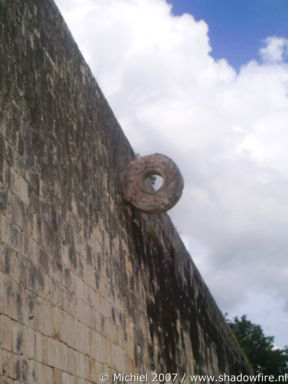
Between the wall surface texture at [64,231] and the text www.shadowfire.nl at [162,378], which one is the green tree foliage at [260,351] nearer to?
the text www.shadowfire.nl at [162,378]

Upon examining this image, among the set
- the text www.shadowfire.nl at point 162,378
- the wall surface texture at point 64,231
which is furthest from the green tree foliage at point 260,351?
the wall surface texture at point 64,231

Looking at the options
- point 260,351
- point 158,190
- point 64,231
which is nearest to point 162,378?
point 158,190

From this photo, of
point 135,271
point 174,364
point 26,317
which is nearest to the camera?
point 26,317

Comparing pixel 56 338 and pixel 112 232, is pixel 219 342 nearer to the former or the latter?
pixel 112 232

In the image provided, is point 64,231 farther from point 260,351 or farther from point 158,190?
point 260,351

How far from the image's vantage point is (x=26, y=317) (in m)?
3.81

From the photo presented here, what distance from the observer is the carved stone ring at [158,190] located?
693 cm

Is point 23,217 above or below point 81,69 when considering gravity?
below

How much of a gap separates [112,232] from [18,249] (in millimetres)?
2284

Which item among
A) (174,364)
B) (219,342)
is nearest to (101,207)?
(174,364)

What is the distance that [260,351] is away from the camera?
26.6m

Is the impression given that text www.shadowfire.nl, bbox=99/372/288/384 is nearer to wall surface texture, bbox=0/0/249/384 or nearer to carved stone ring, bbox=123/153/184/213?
wall surface texture, bbox=0/0/249/384

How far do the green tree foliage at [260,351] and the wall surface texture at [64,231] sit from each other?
19.5 meters

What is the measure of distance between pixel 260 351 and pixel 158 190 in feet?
70.0
